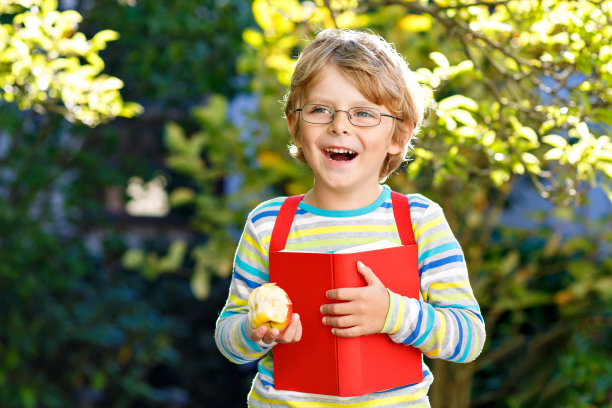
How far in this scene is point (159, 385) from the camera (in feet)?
21.5

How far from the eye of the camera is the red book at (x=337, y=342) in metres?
1.54

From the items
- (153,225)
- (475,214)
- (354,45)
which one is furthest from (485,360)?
(153,225)

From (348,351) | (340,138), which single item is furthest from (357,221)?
(348,351)

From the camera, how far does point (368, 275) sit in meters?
1.52

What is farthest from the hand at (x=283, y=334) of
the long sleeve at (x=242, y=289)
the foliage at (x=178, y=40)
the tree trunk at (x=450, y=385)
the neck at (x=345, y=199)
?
the foliage at (x=178, y=40)

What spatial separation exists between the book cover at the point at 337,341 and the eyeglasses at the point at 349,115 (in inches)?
10.4

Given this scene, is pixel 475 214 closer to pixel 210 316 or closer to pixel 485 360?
pixel 485 360

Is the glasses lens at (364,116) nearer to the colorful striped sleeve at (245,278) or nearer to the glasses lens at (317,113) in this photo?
the glasses lens at (317,113)

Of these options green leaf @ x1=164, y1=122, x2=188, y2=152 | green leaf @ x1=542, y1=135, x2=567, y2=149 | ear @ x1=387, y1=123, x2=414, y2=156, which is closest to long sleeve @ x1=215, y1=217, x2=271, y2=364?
ear @ x1=387, y1=123, x2=414, y2=156

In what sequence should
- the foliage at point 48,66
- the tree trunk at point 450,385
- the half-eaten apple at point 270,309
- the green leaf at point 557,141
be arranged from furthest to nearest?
the tree trunk at point 450,385
the foliage at point 48,66
the green leaf at point 557,141
the half-eaten apple at point 270,309

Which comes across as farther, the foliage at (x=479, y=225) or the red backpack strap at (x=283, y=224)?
the foliage at (x=479, y=225)

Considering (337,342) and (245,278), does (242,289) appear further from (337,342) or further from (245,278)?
(337,342)

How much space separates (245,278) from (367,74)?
49 cm

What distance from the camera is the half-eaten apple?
1.50 meters
